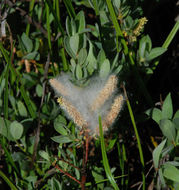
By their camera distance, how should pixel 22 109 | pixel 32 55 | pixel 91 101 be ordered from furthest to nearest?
pixel 32 55
pixel 22 109
pixel 91 101

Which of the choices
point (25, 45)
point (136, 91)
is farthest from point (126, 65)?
point (25, 45)

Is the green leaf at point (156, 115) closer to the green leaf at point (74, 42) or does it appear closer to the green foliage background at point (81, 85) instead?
the green foliage background at point (81, 85)

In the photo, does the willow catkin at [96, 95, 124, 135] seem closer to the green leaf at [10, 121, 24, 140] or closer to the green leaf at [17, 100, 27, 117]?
the green leaf at [10, 121, 24, 140]

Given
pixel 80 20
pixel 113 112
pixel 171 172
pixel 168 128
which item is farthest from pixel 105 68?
pixel 171 172

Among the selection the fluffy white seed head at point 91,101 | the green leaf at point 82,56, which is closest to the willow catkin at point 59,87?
the fluffy white seed head at point 91,101

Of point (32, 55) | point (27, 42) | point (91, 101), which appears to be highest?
point (27, 42)

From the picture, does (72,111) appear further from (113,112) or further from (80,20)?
(80,20)
